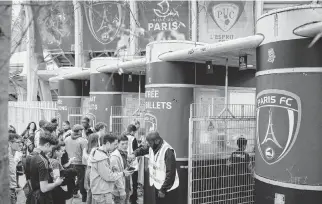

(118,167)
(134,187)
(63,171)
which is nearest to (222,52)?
(118,167)

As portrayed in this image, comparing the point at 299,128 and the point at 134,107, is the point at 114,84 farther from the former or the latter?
the point at 299,128

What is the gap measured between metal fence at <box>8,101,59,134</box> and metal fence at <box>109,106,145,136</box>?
4.65 metres

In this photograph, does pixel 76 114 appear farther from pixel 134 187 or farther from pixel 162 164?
pixel 162 164

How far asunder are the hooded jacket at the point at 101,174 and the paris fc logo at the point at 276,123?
1957 mm

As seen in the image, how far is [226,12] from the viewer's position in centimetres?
2042

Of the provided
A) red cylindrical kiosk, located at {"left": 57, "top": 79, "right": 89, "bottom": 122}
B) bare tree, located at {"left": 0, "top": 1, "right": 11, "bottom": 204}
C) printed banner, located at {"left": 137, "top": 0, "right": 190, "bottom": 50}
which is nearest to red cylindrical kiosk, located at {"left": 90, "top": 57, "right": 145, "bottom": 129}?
red cylindrical kiosk, located at {"left": 57, "top": 79, "right": 89, "bottom": 122}

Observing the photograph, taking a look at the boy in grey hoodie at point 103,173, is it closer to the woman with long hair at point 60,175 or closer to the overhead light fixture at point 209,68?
the woman with long hair at point 60,175

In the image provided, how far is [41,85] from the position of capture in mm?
28031

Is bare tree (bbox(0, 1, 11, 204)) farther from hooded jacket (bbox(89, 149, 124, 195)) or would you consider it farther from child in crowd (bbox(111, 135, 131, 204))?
child in crowd (bbox(111, 135, 131, 204))

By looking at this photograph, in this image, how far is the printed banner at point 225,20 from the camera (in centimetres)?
1994

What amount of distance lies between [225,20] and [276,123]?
55.5 feet

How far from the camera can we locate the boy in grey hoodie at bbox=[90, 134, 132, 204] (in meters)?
4.69

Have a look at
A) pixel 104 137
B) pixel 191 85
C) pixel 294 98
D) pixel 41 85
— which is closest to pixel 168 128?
pixel 191 85

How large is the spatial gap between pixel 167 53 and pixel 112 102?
3869 mm
